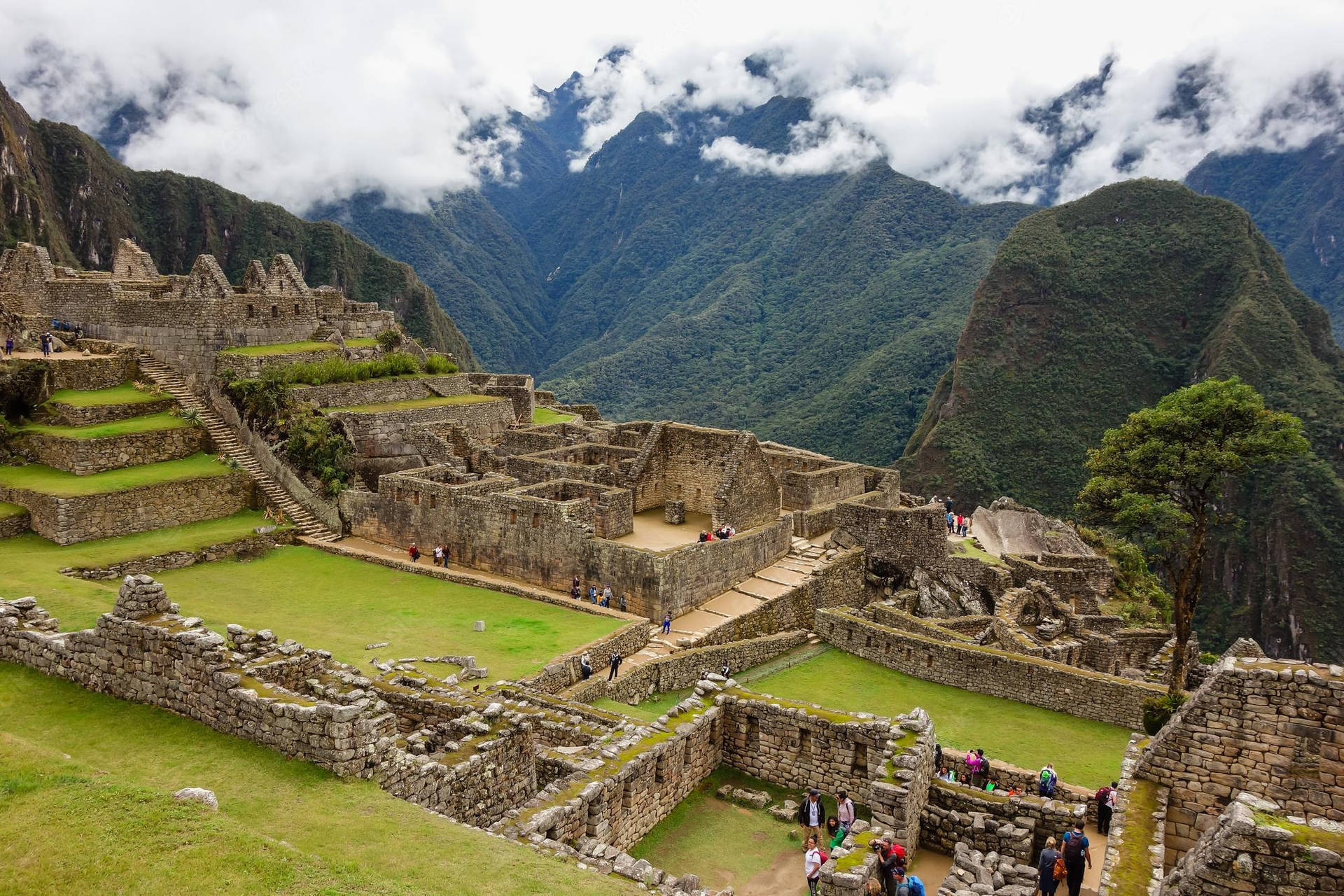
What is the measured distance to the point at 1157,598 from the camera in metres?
30.2

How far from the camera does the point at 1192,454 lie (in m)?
14.5

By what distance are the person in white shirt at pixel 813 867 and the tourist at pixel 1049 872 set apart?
2.09 m

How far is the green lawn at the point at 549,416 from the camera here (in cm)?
3588

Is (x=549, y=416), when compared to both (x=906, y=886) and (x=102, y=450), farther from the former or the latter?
(x=906, y=886)

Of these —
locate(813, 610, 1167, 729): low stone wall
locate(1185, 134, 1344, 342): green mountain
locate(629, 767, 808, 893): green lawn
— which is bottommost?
locate(813, 610, 1167, 729): low stone wall

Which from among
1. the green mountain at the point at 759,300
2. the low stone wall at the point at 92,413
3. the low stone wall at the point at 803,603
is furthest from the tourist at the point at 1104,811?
the green mountain at the point at 759,300

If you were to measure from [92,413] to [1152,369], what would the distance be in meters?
108

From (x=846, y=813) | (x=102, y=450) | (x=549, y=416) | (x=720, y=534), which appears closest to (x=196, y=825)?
(x=846, y=813)

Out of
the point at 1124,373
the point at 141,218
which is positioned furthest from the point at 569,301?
the point at 1124,373

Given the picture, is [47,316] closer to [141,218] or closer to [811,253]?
[811,253]

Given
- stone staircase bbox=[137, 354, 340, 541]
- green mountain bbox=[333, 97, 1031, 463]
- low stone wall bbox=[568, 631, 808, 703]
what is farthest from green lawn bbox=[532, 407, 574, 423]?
green mountain bbox=[333, 97, 1031, 463]

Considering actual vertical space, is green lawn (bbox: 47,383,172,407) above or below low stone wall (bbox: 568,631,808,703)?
above

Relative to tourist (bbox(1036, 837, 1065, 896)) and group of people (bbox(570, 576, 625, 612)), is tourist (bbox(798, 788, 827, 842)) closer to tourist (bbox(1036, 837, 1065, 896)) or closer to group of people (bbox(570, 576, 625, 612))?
tourist (bbox(1036, 837, 1065, 896))

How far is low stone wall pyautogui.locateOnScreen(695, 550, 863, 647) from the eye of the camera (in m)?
18.2
